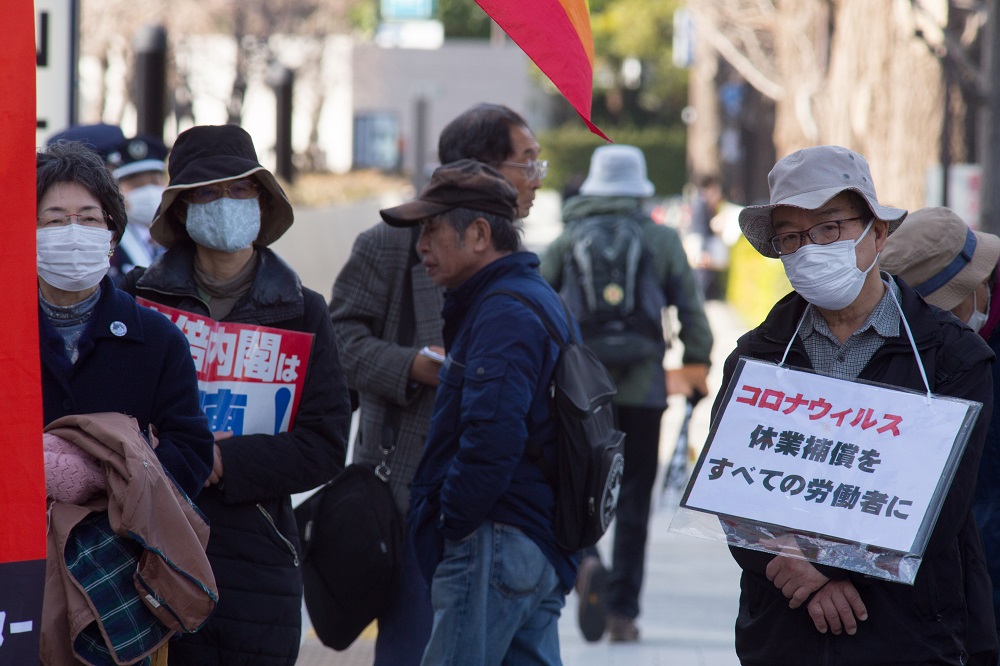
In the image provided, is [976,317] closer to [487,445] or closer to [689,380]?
[487,445]

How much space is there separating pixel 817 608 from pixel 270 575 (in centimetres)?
140

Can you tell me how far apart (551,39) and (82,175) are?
1.07m

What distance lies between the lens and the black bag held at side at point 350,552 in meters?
4.16

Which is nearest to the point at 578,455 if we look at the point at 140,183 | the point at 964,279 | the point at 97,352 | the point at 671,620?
the point at 964,279

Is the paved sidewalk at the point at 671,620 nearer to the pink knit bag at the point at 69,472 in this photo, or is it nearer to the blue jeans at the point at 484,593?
the blue jeans at the point at 484,593

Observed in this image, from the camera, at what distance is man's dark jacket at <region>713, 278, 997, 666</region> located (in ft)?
9.59

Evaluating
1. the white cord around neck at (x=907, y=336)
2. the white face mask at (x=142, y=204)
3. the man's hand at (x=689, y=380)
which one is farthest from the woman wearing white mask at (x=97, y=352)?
the man's hand at (x=689, y=380)

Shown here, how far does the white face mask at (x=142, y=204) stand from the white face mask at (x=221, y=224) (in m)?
2.36

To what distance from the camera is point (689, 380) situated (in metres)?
6.75

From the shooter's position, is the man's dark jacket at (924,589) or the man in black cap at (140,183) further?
the man in black cap at (140,183)

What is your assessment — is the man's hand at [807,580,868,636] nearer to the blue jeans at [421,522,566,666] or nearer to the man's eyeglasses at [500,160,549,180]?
the blue jeans at [421,522,566,666]

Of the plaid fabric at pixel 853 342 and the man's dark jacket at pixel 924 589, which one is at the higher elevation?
the plaid fabric at pixel 853 342

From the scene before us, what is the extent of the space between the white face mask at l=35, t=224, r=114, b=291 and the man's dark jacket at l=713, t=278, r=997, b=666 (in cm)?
156

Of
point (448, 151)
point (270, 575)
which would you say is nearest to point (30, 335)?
point (270, 575)
